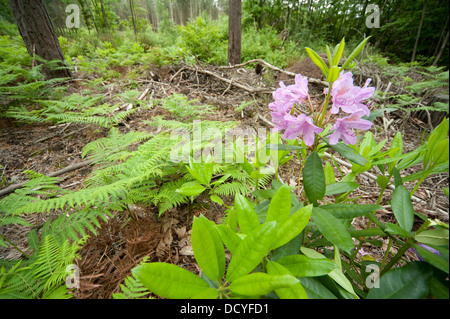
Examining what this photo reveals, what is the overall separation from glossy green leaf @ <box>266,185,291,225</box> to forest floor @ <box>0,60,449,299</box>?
776 millimetres

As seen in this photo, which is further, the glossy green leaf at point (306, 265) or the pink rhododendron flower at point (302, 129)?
the pink rhododendron flower at point (302, 129)

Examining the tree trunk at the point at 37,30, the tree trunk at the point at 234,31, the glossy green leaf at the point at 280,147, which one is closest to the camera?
the glossy green leaf at the point at 280,147

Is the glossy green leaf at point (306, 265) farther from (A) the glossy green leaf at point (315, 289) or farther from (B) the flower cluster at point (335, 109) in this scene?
(B) the flower cluster at point (335, 109)

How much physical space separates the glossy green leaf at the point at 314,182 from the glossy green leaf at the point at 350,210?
0.06m

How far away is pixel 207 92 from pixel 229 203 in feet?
9.48

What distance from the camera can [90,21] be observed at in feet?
36.2

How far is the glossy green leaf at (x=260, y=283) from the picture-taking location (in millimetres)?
419

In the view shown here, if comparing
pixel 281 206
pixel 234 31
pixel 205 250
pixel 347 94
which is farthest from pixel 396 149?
pixel 234 31

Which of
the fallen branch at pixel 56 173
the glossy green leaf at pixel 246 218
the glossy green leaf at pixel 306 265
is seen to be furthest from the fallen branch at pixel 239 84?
the glossy green leaf at pixel 306 265

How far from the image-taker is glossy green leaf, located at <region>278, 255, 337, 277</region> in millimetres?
501

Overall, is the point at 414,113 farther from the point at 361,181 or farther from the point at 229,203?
the point at 229,203

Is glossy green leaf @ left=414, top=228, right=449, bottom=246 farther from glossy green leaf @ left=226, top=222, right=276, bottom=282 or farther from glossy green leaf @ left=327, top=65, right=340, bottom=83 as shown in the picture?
glossy green leaf @ left=327, top=65, right=340, bottom=83

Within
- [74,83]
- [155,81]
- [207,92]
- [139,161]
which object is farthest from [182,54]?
[139,161]

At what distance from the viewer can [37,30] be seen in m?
3.51
